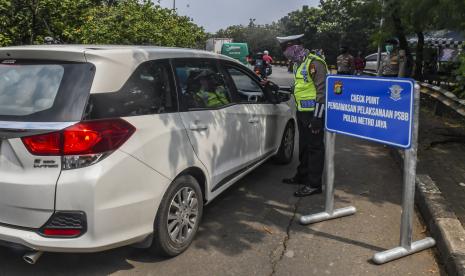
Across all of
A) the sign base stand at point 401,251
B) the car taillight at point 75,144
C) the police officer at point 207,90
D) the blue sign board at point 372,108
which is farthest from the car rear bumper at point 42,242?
the blue sign board at point 372,108

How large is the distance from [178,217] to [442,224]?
231 cm

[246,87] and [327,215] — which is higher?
[246,87]

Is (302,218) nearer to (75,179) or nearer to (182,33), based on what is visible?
(75,179)

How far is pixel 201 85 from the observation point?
4.50 metres

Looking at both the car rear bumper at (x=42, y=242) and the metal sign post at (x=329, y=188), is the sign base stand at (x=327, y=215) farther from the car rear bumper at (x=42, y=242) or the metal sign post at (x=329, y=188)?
the car rear bumper at (x=42, y=242)

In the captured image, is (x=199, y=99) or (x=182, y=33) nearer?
(x=199, y=99)

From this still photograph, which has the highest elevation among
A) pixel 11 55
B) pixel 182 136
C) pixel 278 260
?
pixel 11 55

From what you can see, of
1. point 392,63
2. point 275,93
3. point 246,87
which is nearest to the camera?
point 246,87

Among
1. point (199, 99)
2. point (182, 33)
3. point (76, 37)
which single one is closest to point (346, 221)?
point (199, 99)

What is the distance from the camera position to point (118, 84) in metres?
3.39

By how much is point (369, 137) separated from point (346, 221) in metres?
1.05

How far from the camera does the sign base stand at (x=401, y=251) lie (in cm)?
383

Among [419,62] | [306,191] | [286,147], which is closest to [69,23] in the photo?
[286,147]

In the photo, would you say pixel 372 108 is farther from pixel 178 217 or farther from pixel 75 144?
pixel 75 144
